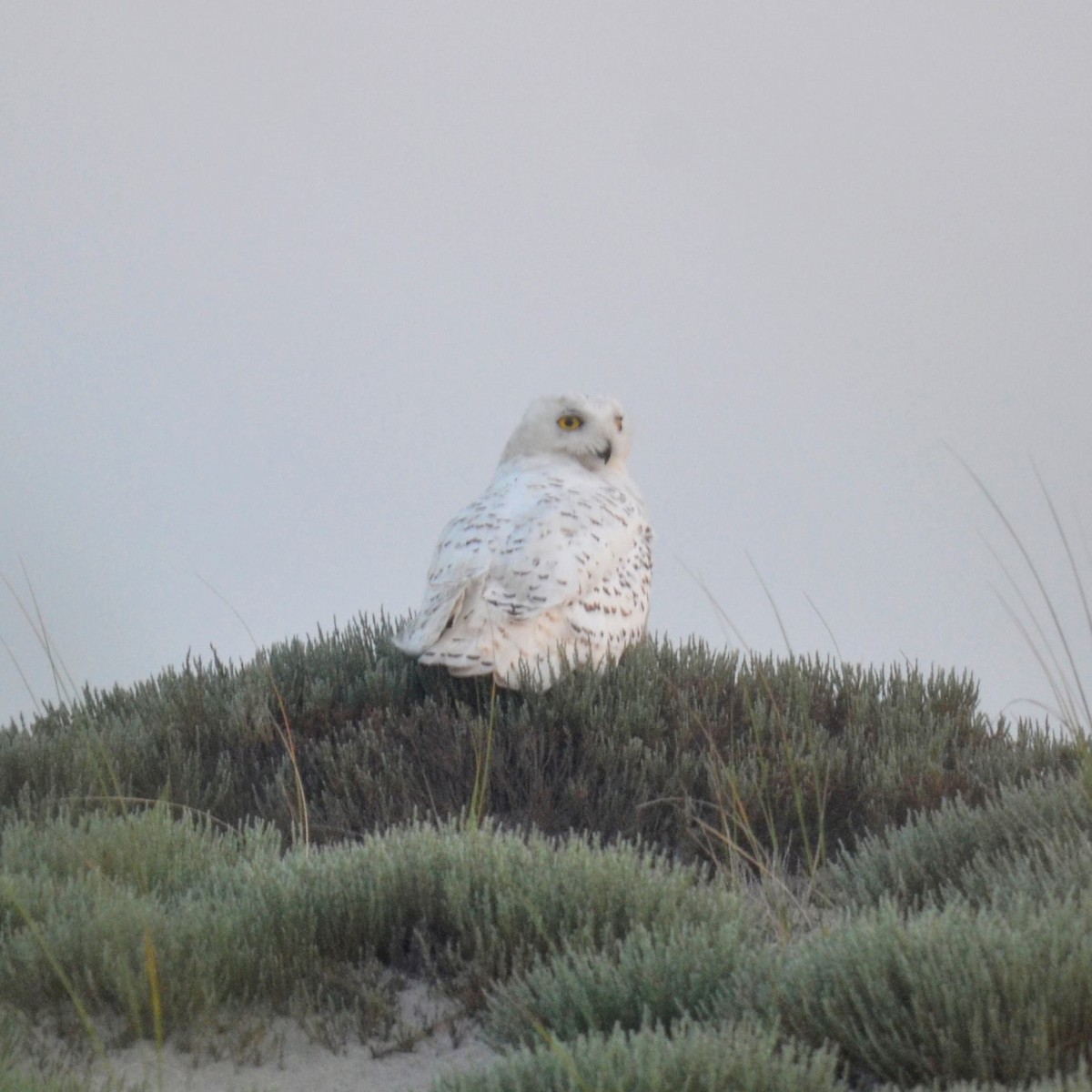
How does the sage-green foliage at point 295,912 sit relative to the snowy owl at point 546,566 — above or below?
below

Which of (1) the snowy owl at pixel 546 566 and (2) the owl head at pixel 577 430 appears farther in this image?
(2) the owl head at pixel 577 430

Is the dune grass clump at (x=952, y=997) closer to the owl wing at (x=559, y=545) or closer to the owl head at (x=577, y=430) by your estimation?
the owl wing at (x=559, y=545)

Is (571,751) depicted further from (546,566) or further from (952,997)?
(952,997)

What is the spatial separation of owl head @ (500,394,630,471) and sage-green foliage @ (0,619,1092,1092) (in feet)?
3.11

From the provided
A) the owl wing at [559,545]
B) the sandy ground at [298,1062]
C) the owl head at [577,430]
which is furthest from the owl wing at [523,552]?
the sandy ground at [298,1062]

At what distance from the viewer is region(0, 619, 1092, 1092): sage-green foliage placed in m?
2.26

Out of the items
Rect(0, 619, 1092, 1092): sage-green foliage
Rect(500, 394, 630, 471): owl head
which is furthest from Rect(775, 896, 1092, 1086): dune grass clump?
Rect(500, 394, 630, 471): owl head

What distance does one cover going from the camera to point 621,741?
4.84 m

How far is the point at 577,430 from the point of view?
591 centimetres

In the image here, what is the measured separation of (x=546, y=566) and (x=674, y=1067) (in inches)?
119

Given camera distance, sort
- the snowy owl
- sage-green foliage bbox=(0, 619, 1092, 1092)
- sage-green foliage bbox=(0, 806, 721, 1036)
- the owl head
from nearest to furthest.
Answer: sage-green foliage bbox=(0, 619, 1092, 1092)
sage-green foliage bbox=(0, 806, 721, 1036)
the snowy owl
the owl head

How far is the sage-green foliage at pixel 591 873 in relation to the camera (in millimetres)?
2258

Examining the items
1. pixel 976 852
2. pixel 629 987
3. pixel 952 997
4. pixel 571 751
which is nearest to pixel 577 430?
pixel 571 751

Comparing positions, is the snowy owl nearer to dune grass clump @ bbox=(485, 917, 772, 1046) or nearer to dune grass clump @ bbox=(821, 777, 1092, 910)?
dune grass clump @ bbox=(821, 777, 1092, 910)
